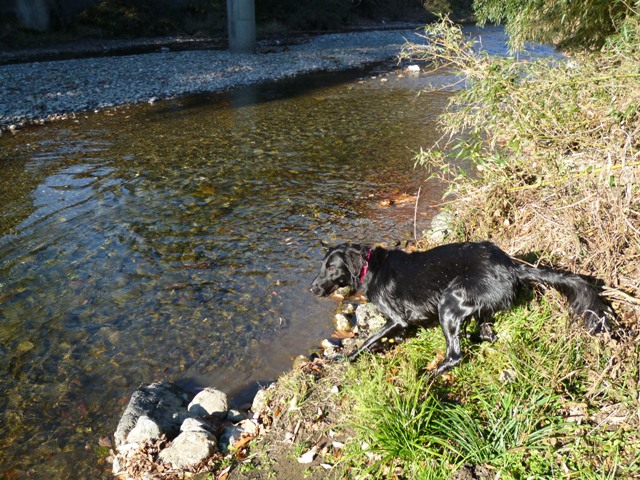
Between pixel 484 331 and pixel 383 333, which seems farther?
pixel 383 333

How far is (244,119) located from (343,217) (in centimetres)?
869

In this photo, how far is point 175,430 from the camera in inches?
180

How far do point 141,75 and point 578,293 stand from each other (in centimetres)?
2312

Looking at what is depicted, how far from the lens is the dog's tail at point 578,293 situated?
402 cm

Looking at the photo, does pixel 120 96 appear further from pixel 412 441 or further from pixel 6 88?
pixel 412 441

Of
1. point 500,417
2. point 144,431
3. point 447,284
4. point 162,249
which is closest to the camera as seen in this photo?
point 500,417

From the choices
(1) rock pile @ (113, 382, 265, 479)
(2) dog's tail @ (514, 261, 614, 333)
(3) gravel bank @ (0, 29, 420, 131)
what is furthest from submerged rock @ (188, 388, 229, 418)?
(3) gravel bank @ (0, 29, 420, 131)

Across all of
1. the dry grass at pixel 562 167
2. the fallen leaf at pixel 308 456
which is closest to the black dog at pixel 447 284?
the dry grass at pixel 562 167

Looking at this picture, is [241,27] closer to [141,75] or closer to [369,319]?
[141,75]

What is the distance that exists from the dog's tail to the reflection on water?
8.12 ft

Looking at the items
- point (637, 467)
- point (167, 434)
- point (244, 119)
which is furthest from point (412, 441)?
point (244, 119)

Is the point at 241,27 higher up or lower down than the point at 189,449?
higher up

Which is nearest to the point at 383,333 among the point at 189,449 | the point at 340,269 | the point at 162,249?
the point at 340,269

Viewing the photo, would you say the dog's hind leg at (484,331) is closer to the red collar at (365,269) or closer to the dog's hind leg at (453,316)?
the dog's hind leg at (453,316)
